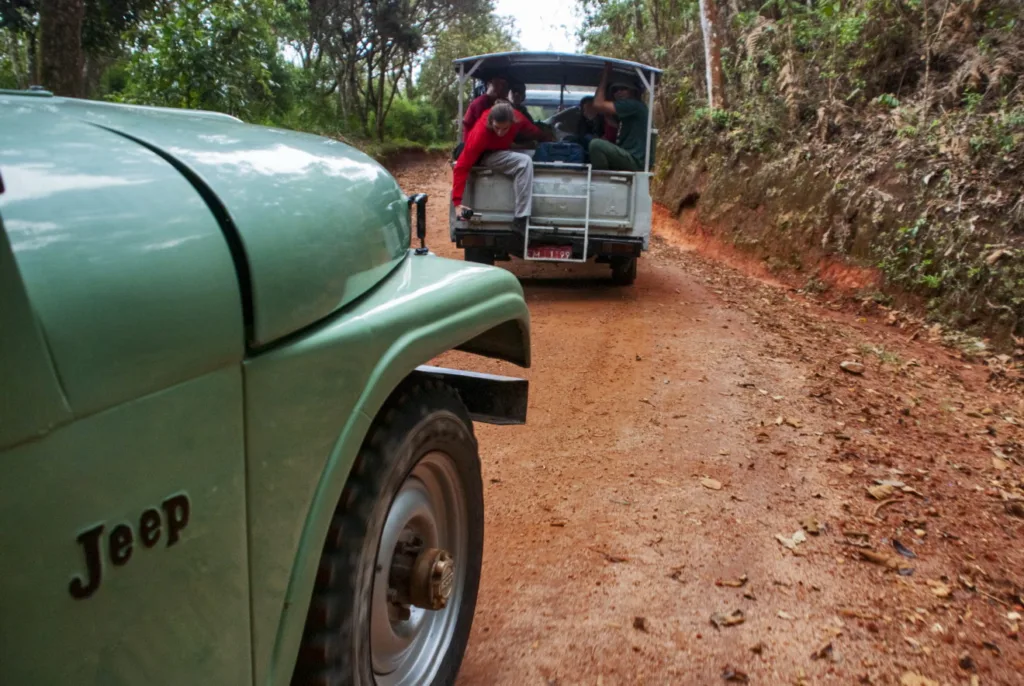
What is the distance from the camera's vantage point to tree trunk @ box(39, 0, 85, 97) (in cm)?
660

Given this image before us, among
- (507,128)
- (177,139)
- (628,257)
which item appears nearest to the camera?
(177,139)

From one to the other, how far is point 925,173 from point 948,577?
6320 mm

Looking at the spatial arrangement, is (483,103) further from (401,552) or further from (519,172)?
(401,552)

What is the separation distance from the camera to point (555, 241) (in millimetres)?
8047

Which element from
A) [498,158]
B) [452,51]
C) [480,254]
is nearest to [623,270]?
[480,254]

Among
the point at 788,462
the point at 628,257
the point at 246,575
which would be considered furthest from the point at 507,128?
the point at 246,575

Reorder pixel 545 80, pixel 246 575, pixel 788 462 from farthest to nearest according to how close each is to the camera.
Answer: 1. pixel 545 80
2. pixel 788 462
3. pixel 246 575

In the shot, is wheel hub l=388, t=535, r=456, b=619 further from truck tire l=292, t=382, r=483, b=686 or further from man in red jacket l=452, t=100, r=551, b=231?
man in red jacket l=452, t=100, r=551, b=231

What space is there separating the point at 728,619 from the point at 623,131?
6647 millimetres

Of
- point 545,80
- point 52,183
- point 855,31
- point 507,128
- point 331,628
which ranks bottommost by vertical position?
point 331,628

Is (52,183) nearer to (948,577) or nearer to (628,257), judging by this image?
(948,577)

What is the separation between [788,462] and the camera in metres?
4.12

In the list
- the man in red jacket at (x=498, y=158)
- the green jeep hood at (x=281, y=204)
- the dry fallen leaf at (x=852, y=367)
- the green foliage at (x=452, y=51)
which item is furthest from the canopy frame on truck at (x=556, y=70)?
the green foliage at (x=452, y=51)

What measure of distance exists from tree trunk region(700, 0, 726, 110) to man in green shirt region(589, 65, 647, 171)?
4.63 meters
